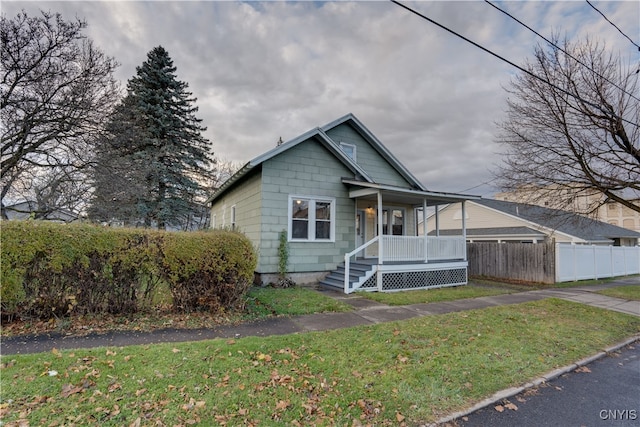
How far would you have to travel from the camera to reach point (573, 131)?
11.2 m

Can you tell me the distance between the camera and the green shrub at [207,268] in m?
6.20

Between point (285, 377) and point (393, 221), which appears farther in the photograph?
point (393, 221)

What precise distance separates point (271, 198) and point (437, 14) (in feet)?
23.4

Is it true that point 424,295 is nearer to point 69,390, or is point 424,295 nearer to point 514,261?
point 514,261

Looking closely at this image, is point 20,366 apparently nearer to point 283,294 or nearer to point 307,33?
point 283,294

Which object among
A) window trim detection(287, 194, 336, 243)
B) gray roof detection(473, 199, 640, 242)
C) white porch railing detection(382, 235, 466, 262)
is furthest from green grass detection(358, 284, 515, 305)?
gray roof detection(473, 199, 640, 242)

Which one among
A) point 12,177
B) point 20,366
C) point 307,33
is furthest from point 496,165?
→ point 12,177

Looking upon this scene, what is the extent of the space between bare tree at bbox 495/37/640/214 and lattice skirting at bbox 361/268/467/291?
13.8ft

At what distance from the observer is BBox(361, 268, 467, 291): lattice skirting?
34.9ft

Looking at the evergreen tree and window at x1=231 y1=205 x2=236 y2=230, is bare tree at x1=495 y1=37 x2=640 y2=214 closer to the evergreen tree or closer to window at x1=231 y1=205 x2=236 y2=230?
window at x1=231 y1=205 x2=236 y2=230

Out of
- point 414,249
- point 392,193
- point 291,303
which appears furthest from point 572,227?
point 291,303

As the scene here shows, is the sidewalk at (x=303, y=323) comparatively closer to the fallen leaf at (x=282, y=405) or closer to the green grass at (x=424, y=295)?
the green grass at (x=424, y=295)

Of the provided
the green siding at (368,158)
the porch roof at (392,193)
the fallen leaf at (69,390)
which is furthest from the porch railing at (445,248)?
the fallen leaf at (69,390)

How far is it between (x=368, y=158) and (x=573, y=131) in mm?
7899
